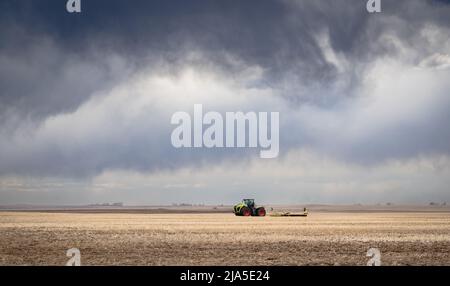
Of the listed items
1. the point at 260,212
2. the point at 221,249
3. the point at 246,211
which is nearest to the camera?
the point at 221,249

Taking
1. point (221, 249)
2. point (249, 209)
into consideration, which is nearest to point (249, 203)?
point (249, 209)

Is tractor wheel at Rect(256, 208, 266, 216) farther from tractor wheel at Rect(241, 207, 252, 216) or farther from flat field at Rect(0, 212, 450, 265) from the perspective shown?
flat field at Rect(0, 212, 450, 265)

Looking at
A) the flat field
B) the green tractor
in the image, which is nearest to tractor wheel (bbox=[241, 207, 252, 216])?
the green tractor

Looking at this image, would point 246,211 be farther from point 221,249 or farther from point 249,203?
point 221,249

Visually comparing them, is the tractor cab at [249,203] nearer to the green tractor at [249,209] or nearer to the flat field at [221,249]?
the green tractor at [249,209]

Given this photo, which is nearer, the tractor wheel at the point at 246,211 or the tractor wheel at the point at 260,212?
the tractor wheel at the point at 246,211

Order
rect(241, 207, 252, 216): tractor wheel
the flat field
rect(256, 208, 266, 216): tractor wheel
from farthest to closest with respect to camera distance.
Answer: rect(256, 208, 266, 216): tractor wheel, rect(241, 207, 252, 216): tractor wheel, the flat field

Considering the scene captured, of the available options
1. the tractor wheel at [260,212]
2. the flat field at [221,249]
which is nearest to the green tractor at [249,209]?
the tractor wheel at [260,212]
